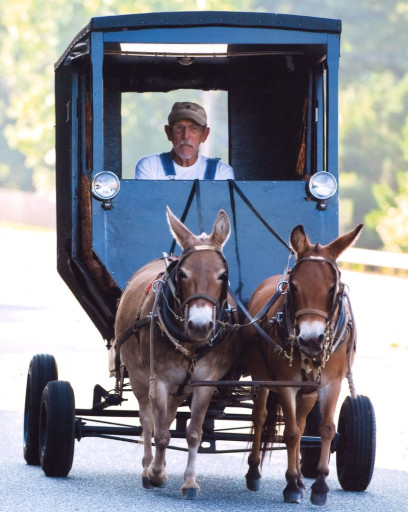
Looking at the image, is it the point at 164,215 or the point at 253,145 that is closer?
the point at 164,215

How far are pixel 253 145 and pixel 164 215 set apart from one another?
2455mm

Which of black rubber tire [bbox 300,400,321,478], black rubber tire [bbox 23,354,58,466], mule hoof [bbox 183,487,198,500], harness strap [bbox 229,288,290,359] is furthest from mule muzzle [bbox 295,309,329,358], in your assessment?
black rubber tire [bbox 23,354,58,466]

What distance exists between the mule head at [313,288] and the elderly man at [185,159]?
8.26 ft

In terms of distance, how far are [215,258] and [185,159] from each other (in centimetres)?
261

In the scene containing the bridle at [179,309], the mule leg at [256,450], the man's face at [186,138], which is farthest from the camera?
the man's face at [186,138]

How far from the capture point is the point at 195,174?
→ 1076 cm

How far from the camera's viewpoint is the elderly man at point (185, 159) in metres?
10.6

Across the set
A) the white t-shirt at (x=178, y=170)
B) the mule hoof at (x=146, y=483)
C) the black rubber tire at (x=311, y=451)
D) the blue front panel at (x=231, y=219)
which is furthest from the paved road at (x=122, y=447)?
the white t-shirt at (x=178, y=170)

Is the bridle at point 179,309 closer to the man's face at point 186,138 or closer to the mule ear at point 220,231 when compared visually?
the mule ear at point 220,231

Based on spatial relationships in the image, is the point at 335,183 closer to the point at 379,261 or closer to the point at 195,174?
the point at 195,174

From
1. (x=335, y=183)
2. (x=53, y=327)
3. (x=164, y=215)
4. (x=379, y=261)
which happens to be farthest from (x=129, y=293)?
(x=379, y=261)

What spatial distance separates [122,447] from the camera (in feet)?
38.0

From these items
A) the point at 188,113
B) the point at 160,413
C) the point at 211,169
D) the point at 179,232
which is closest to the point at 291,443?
the point at 160,413

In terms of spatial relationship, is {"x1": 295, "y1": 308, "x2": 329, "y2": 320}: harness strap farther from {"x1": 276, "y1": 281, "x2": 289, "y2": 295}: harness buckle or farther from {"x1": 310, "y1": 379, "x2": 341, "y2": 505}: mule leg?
{"x1": 310, "y1": 379, "x2": 341, "y2": 505}: mule leg
